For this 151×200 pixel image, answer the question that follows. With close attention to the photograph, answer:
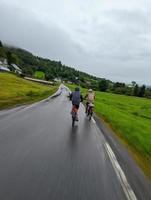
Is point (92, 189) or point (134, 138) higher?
point (92, 189)

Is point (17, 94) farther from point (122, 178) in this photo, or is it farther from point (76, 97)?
point (122, 178)

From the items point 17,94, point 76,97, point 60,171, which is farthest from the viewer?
point 17,94

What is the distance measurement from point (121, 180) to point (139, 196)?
0.87 metres

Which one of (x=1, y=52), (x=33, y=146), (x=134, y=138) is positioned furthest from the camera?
(x=1, y=52)

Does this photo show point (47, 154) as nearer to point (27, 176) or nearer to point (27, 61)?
point (27, 176)

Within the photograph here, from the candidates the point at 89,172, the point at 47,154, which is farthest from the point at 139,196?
the point at 47,154

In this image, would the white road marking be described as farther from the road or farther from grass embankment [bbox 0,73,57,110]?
grass embankment [bbox 0,73,57,110]

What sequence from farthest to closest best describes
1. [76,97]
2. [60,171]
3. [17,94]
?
[17,94] → [76,97] → [60,171]

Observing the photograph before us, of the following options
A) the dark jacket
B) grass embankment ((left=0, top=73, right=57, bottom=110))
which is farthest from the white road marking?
grass embankment ((left=0, top=73, right=57, bottom=110))

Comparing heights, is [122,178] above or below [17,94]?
above

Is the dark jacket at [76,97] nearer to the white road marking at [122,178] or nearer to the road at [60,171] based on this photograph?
the road at [60,171]

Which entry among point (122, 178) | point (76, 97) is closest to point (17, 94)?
point (76, 97)

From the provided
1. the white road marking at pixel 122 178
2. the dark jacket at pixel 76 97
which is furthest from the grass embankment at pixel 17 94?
the white road marking at pixel 122 178

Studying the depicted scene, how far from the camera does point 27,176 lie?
586cm
